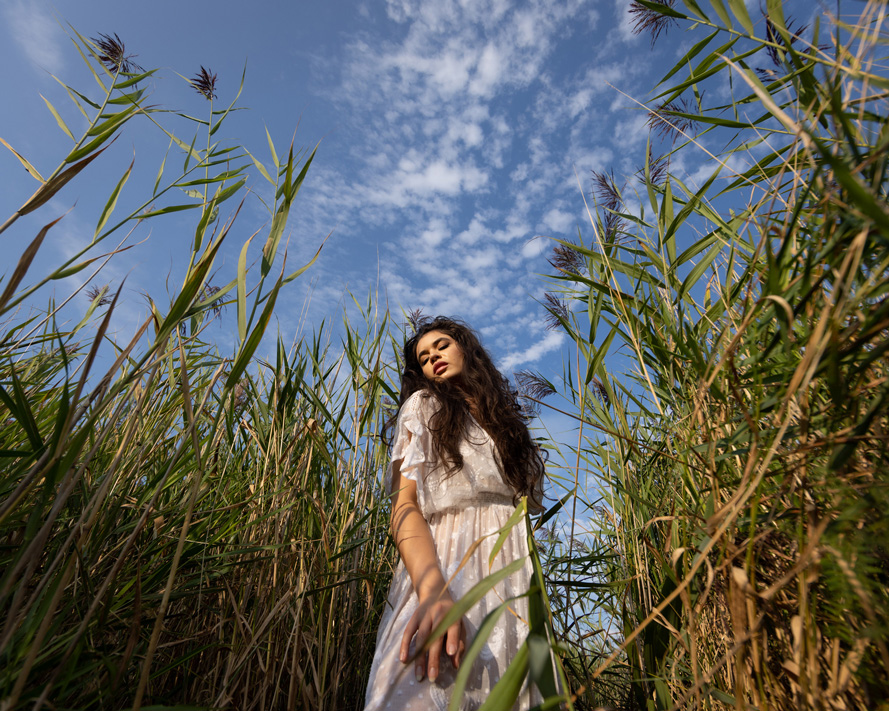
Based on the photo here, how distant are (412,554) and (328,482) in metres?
0.63

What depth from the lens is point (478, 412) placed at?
1.76 meters

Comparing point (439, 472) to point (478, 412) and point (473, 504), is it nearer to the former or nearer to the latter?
point (473, 504)

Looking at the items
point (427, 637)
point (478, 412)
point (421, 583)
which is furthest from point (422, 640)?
point (478, 412)

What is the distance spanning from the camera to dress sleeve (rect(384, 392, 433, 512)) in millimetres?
1338

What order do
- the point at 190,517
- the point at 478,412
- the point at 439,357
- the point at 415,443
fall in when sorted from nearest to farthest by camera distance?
the point at 190,517
the point at 415,443
the point at 478,412
the point at 439,357

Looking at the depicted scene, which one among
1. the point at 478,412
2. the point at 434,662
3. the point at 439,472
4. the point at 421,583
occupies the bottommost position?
the point at 434,662

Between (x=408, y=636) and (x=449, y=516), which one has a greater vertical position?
(x=449, y=516)

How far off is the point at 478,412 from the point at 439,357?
0.29 meters

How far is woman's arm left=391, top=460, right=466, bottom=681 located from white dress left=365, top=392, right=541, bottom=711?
0.11 ft

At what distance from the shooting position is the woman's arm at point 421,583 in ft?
3.02

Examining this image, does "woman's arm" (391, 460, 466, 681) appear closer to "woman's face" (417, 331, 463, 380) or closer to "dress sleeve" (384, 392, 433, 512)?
"dress sleeve" (384, 392, 433, 512)

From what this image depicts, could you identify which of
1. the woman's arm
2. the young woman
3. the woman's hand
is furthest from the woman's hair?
the woman's hand

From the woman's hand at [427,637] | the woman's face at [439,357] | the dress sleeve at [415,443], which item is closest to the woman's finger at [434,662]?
the woman's hand at [427,637]

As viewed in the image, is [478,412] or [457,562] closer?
[457,562]
